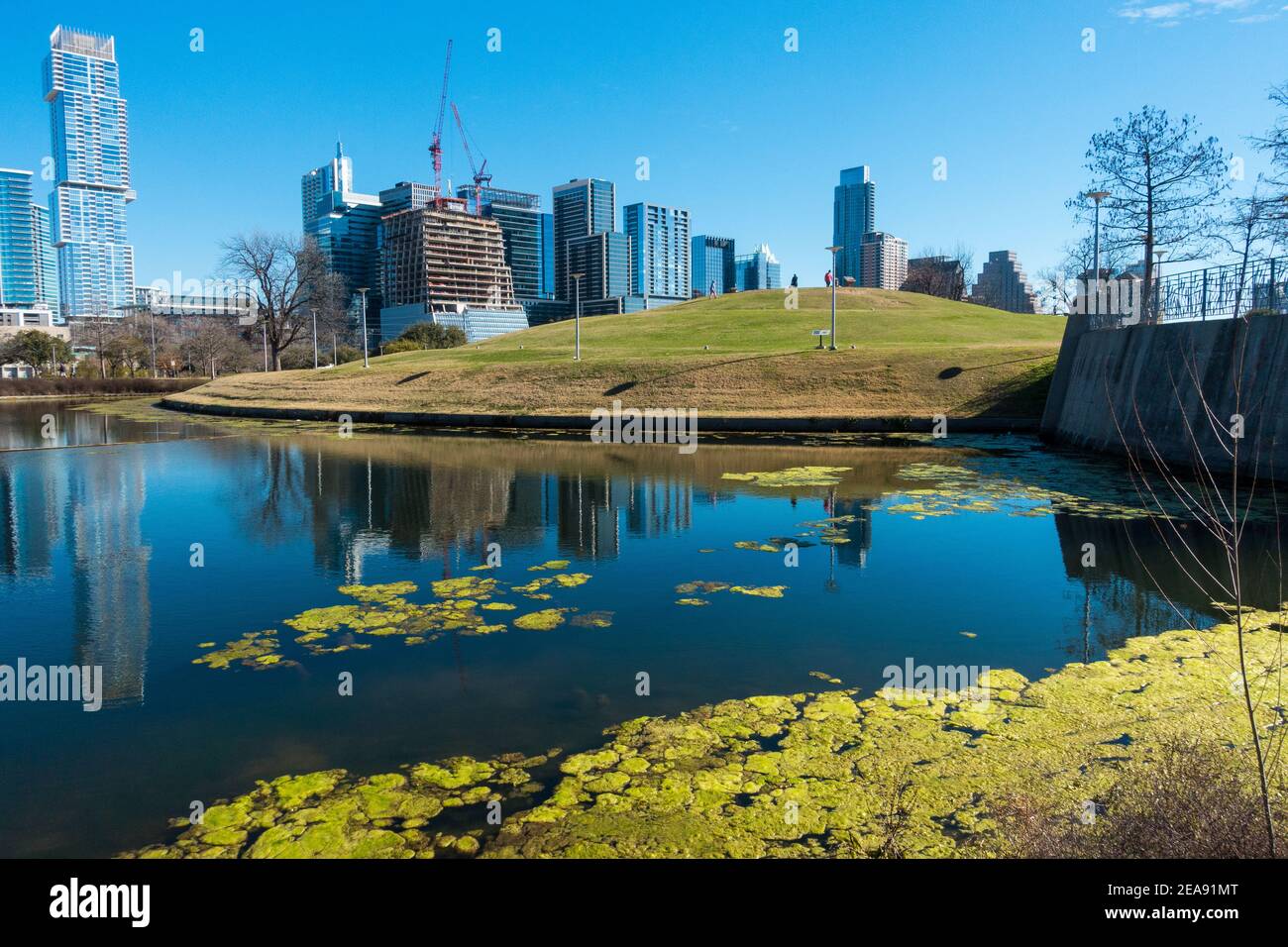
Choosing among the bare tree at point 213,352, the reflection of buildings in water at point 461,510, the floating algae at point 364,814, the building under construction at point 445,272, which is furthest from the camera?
the building under construction at point 445,272

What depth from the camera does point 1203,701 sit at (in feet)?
22.7

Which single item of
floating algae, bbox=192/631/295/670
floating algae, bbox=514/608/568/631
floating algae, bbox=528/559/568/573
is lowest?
floating algae, bbox=192/631/295/670

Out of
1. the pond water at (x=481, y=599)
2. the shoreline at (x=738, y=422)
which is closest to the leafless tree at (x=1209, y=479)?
the pond water at (x=481, y=599)

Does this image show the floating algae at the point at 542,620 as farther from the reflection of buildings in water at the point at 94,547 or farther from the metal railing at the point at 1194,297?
the metal railing at the point at 1194,297

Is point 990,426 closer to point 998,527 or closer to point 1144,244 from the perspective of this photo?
point 1144,244

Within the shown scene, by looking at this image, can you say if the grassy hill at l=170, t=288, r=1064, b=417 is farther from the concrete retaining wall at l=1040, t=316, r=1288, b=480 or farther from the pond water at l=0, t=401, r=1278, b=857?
the pond water at l=0, t=401, r=1278, b=857

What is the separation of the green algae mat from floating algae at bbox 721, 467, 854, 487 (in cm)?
1214

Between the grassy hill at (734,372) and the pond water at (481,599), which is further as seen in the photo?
the grassy hill at (734,372)

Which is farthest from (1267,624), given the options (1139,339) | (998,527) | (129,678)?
(1139,339)

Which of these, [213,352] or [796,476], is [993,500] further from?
[213,352]

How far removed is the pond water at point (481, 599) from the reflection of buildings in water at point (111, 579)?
5 cm

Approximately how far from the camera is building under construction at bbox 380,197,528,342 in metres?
179

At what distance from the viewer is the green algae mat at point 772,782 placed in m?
4.95

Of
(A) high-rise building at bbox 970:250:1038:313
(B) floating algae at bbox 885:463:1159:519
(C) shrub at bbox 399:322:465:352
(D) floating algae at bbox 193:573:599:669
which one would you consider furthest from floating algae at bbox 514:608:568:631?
(A) high-rise building at bbox 970:250:1038:313
